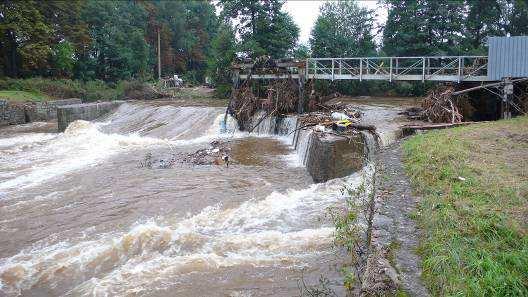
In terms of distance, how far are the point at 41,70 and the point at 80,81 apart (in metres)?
3.36

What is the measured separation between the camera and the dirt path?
15.7ft

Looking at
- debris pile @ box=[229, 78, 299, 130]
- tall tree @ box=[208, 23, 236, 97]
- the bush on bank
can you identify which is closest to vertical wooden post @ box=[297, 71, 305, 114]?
debris pile @ box=[229, 78, 299, 130]

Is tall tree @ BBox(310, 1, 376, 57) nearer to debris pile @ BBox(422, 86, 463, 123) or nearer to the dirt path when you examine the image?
debris pile @ BBox(422, 86, 463, 123)

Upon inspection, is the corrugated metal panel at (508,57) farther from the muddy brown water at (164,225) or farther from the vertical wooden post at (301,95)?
the muddy brown water at (164,225)

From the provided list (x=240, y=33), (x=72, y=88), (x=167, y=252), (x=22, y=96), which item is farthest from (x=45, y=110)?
(x=167, y=252)

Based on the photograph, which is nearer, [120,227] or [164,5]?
[120,227]

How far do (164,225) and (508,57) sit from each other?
13.6m

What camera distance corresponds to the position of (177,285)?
613 cm

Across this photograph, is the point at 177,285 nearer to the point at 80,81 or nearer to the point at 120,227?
the point at 120,227

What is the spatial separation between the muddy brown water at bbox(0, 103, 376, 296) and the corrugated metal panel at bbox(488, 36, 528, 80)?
8.04 metres

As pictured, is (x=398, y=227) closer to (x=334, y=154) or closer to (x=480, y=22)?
(x=334, y=154)

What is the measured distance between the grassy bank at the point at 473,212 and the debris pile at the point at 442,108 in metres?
4.18

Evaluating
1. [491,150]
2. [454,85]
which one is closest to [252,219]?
[491,150]

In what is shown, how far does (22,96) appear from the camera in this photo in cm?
2977
